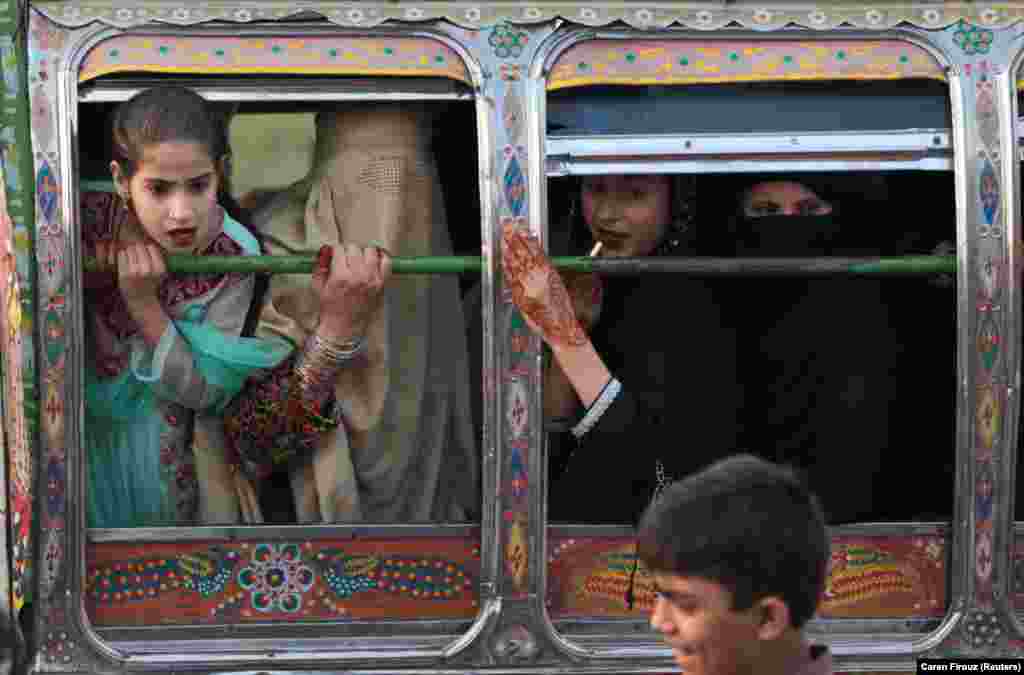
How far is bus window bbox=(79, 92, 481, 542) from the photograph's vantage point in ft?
15.0

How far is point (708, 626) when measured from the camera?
A: 2.73 metres

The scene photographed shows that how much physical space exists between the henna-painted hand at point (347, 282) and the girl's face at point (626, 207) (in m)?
0.54

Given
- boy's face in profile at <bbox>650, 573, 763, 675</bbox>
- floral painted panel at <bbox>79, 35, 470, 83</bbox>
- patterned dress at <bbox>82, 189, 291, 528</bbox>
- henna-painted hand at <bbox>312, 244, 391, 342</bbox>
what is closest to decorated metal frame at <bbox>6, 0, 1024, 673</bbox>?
floral painted panel at <bbox>79, 35, 470, 83</bbox>

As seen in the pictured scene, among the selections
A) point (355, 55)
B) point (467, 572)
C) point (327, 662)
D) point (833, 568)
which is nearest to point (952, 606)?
point (833, 568)

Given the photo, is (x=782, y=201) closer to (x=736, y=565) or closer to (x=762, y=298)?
(x=762, y=298)

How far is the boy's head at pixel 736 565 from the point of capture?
8.82 feet

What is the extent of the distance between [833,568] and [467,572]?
0.86 m

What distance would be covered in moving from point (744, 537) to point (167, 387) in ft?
7.20

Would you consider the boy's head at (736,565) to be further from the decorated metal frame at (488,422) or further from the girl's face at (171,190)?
the girl's face at (171,190)

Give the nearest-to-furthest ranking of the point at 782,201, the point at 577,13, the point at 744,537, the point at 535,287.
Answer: the point at 744,537, the point at 535,287, the point at 577,13, the point at 782,201

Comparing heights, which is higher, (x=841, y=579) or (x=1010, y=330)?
(x=1010, y=330)

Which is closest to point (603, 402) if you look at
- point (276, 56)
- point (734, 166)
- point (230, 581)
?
point (734, 166)

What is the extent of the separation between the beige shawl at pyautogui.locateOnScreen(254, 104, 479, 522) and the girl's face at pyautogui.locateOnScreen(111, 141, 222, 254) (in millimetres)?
187

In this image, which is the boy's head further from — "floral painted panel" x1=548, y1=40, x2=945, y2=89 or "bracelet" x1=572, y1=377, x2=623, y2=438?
"floral painted panel" x1=548, y1=40, x2=945, y2=89
